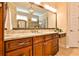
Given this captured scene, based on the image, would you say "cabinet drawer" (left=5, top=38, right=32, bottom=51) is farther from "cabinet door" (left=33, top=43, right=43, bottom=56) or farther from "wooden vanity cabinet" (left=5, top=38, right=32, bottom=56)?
"cabinet door" (left=33, top=43, right=43, bottom=56)

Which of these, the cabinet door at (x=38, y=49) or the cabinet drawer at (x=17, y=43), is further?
the cabinet door at (x=38, y=49)

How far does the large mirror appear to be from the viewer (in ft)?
11.0

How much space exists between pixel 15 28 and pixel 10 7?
0.50m

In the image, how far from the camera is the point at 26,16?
157 inches

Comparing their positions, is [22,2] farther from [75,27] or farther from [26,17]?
[75,27]

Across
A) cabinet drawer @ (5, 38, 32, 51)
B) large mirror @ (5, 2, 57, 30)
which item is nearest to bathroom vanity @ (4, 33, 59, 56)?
cabinet drawer @ (5, 38, 32, 51)

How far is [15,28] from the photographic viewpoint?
3.60 meters

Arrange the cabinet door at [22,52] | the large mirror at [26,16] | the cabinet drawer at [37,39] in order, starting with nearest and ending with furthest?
the cabinet door at [22,52]
the cabinet drawer at [37,39]
the large mirror at [26,16]

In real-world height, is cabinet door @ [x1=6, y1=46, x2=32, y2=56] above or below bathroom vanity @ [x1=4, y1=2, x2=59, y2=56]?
below

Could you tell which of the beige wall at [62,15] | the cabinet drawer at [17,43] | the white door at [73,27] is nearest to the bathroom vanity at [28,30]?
the cabinet drawer at [17,43]

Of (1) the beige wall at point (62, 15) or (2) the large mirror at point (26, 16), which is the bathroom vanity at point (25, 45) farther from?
(1) the beige wall at point (62, 15)

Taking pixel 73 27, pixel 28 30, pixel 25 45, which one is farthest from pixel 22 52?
pixel 73 27

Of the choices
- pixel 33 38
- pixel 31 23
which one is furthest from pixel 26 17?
pixel 33 38

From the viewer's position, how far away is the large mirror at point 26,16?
335 centimetres
